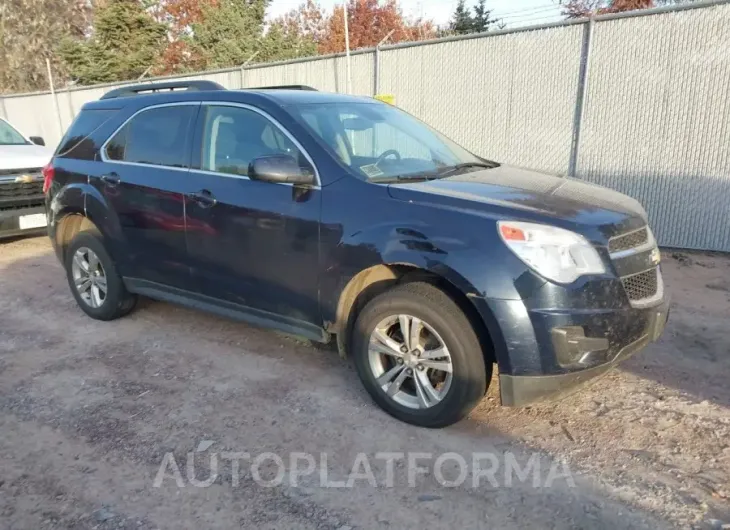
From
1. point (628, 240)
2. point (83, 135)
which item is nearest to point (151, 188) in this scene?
point (83, 135)

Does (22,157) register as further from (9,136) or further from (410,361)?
(410,361)

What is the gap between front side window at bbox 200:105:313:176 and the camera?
3893mm

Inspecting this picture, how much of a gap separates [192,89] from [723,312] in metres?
4.83

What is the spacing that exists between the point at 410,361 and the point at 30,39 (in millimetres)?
34191

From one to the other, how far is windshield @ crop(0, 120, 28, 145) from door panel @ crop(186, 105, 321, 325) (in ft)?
21.2

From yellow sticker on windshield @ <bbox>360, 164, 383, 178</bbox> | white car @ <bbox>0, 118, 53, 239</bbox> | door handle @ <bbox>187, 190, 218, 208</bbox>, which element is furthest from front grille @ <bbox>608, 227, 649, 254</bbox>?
white car @ <bbox>0, 118, 53, 239</bbox>

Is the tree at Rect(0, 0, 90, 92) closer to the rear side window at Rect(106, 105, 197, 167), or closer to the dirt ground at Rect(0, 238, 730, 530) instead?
the rear side window at Rect(106, 105, 197, 167)

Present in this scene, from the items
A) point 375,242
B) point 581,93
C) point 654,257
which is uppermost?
point 581,93

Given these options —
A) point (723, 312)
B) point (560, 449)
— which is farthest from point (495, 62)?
point (560, 449)

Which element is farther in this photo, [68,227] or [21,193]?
[21,193]

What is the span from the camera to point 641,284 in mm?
3240

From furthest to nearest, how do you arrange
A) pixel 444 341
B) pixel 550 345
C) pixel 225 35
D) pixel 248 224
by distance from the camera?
pixel 225 35
pixel 248 224
pixel 444 341
pixel 550 345

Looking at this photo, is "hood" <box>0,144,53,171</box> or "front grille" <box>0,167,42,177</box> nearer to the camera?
"front grille" <box>0,167,42,177</box>

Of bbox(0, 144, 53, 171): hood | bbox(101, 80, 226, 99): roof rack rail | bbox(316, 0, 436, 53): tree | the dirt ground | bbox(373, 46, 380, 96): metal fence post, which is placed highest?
bbox(316, 0, 436, 53): tree
